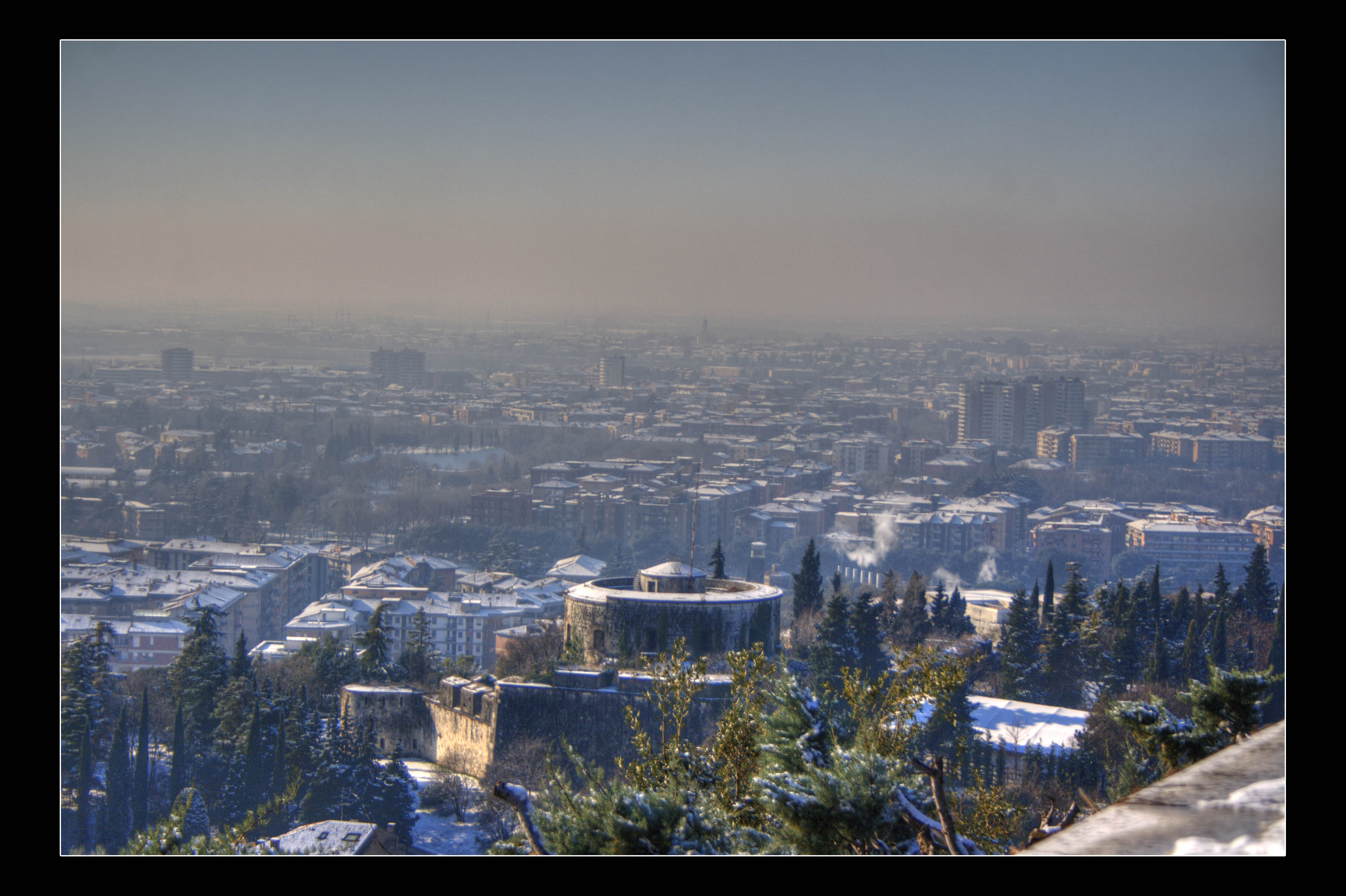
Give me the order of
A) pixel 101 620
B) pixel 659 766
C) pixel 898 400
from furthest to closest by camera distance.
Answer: pixel 898 400 < pixel 101 620 < pixel 659 766

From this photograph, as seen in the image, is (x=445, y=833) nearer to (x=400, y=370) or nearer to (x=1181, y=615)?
(x=1181, y=615)

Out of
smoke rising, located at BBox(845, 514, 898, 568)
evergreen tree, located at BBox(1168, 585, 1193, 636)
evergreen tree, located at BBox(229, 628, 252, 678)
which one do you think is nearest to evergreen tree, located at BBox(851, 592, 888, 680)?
evergreen tree, located at BBox(1168, 585, 1193, 636)

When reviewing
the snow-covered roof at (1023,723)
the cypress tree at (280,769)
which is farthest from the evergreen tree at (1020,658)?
the cypress tree at (280,769)

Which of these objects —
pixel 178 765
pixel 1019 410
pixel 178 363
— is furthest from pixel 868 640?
pixel 178 363
